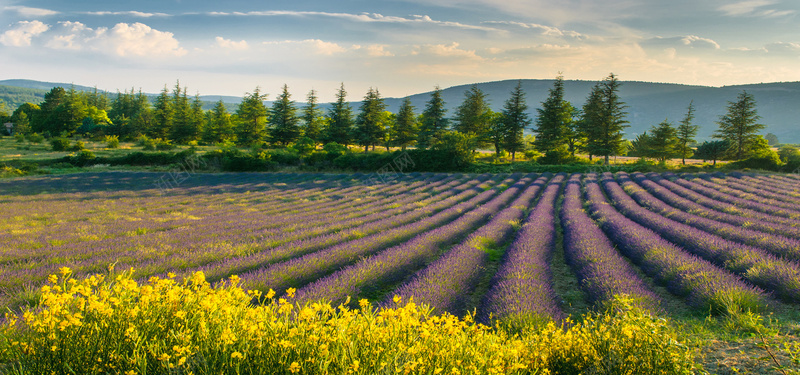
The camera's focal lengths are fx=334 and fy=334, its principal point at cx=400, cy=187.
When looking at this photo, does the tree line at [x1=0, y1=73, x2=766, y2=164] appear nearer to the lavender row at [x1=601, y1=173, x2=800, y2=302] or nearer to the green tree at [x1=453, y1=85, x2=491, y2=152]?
the green tree at [x1=453, y1=85, x2=491, y2=152]

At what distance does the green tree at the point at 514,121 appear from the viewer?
4189cm

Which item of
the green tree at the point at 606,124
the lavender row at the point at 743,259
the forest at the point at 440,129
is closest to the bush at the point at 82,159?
the forest at the point at 440,129

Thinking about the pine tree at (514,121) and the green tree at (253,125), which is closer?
the pine tree at (514,121)

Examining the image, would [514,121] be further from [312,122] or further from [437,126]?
Result: [312,122]

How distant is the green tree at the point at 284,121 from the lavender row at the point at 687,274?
45832mm

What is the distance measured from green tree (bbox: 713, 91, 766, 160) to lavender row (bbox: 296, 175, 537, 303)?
148 feet

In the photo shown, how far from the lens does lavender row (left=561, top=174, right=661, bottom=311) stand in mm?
4160

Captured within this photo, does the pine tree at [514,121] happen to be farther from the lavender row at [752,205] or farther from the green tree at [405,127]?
the lavender row at [752,205]

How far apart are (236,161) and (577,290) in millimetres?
32565

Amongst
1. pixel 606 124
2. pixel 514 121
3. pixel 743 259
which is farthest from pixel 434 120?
pixel 743 259

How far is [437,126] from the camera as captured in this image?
46969 mm

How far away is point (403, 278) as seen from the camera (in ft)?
Result: 18.7

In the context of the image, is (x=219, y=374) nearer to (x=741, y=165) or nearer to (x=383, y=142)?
(x=741, y=165)

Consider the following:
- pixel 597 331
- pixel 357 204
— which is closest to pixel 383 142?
pixel 357 204
